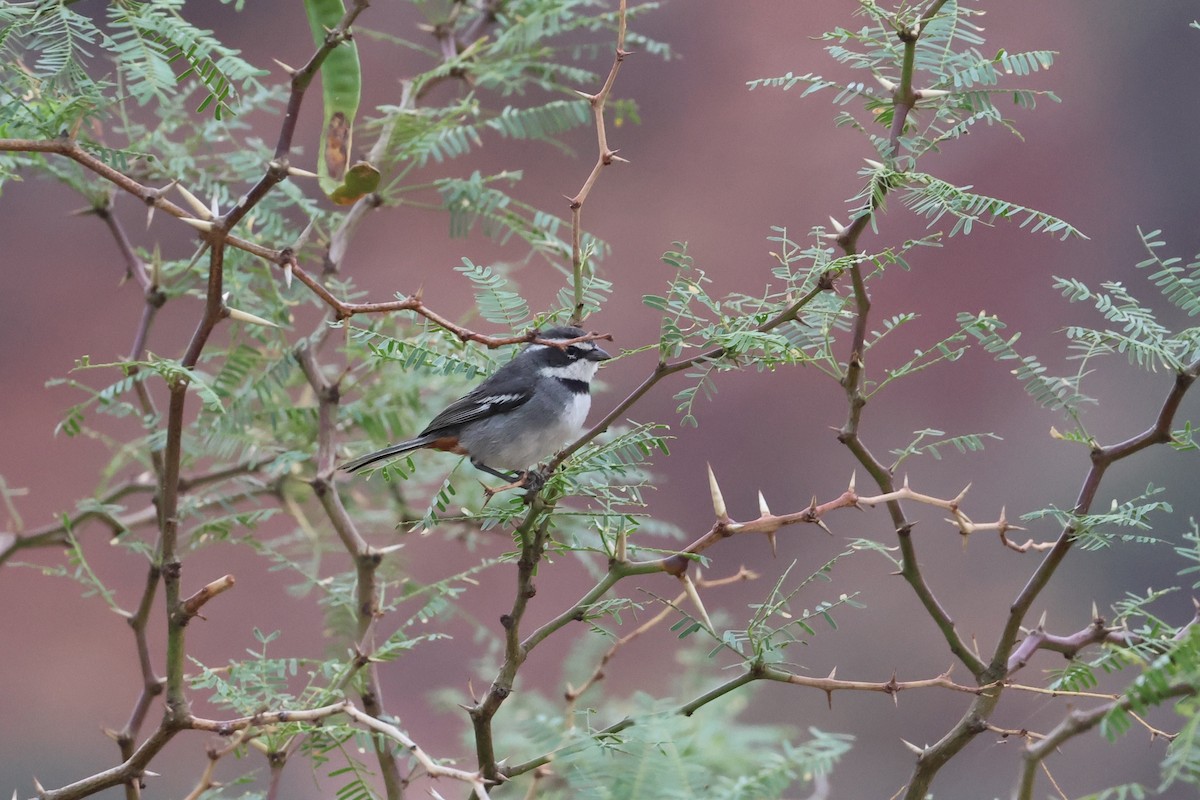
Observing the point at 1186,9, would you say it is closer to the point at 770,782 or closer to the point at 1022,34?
the point at 1022,34

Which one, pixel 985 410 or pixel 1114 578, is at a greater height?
pixel 985 410

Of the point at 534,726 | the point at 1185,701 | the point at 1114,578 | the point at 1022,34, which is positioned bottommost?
the point at 1185,701

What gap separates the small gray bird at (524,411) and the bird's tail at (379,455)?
0.02 meters

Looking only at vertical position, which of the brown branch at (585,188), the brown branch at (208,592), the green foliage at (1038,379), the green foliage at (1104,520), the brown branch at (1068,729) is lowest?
the brown branch at (1068,729)

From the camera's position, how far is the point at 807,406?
3.18 metres

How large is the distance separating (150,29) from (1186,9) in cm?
312

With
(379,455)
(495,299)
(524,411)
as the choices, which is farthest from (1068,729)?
(524,411)

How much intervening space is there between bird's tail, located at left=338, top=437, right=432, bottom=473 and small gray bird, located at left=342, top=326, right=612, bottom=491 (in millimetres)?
17

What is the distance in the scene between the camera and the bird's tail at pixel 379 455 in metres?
1.47

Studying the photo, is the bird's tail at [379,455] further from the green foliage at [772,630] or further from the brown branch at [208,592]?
the green foliage at [772,630]

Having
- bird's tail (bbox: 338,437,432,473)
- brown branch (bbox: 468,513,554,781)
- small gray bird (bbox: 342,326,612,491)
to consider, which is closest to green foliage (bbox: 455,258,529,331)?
brown branch (bbox: 468,513,554,781)

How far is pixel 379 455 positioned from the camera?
1484mm

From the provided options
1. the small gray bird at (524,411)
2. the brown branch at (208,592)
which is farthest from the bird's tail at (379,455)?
the brown branch at (208,592)

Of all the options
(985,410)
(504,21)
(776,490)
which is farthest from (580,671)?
(985,410)
